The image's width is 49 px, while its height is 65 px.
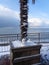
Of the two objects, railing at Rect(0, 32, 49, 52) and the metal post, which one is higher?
the metal post

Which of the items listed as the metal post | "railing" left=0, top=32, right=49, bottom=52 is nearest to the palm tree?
the metal post

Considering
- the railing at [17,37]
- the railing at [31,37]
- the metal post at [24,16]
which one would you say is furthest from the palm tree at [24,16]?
the railing at [17,37]

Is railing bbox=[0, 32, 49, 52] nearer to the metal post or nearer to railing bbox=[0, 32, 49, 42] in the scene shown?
railing bbox=[0, 32, 49, 42]

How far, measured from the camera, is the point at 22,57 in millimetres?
4391

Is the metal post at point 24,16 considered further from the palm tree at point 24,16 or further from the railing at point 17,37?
the railing at point 17,37

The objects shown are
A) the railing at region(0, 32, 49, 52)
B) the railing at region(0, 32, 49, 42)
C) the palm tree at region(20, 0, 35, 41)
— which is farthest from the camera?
the railing at region(0, 32, 49, 42)

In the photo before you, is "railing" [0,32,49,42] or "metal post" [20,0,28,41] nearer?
"metal post" [20,0,28,41]

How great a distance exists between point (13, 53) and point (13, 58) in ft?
0.52

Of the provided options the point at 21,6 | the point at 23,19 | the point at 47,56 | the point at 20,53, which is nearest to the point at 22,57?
the point at 20,53

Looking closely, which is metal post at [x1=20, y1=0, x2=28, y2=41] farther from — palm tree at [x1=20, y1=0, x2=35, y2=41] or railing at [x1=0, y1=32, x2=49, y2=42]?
railing at [x1=0, y1=32, x2=49, y2=42]

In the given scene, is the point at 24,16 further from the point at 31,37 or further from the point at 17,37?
the point at 31,37

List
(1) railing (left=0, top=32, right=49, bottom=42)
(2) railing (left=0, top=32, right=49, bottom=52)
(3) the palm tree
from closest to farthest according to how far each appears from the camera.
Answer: (3) the palm tree, (2) railing (left=0, top=32, right=49, bottom=52), (1) railing (left=0, top=32, right=49, bottom=42)

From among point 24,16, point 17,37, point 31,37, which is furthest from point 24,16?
point 31,37

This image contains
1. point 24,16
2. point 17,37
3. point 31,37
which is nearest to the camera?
point 24,16
